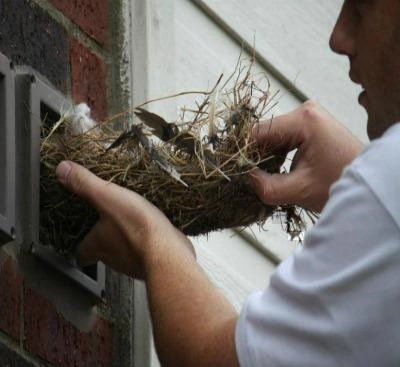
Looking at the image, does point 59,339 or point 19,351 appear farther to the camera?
point 59,339

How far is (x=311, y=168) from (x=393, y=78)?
358 millimetres

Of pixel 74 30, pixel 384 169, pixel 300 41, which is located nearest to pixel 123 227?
pixel 74 30

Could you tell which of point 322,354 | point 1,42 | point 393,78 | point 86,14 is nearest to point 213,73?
point 86,14

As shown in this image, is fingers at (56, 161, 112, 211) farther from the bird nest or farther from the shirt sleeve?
the shirt sleeve

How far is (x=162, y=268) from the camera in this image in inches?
111

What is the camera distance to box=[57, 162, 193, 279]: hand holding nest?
114 inches

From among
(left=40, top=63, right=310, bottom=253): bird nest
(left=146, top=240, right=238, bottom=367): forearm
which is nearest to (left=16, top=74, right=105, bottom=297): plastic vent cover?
(left=40, top=63, right=310, bottom=253): bird nest

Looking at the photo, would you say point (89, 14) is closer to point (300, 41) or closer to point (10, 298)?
point (10, 298)

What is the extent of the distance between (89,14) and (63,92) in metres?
0.21

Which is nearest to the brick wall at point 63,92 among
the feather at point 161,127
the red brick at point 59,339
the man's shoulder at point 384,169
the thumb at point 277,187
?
the red brick at point 59,339

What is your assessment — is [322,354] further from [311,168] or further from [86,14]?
[86,14]

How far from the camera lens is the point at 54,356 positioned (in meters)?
3.12

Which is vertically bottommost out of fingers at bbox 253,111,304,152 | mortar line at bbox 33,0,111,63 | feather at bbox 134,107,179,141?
mortar line at bbox 33,0,111,63

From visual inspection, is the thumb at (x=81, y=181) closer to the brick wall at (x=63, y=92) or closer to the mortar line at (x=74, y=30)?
the brick wall at (x=63, y=92)
